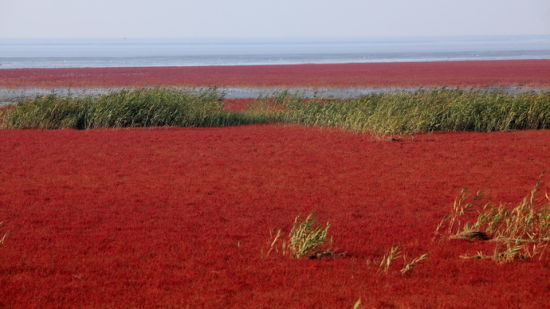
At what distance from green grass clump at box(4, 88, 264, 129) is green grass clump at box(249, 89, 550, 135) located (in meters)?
2.85

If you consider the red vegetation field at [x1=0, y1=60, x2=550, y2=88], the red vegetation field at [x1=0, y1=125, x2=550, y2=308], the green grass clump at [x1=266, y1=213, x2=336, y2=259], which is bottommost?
the red vegetation field at [x1=0, y1=60, x2=550, y2=88]

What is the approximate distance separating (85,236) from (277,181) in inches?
177

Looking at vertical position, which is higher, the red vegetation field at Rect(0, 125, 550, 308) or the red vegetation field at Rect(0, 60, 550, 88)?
the red vegetation field at Rect(0, 125, 550, 308)

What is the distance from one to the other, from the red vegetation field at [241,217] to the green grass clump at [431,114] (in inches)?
57.7

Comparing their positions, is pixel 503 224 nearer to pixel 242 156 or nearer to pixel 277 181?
pixel 277 181

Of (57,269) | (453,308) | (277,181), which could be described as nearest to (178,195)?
(277,181)

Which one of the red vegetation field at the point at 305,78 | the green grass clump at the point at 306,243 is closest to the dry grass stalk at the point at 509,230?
the green grass clump at the point at 306,243

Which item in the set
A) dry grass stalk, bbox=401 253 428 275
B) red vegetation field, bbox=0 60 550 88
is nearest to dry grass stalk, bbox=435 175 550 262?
dry grass stalk, bbox=401 253 428 275

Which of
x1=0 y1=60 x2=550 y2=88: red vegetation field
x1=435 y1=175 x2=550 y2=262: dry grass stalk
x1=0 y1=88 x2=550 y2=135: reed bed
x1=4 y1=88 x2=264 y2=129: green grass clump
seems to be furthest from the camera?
x1=0 y1=60 x2=550 y2=88: red vegetation field

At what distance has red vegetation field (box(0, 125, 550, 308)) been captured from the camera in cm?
653

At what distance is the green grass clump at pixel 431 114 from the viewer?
19.0 m

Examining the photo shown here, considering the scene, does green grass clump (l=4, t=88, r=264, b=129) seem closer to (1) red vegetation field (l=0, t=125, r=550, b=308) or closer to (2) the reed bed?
(2) the reed bed

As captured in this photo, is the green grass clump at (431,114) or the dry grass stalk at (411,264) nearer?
the dry grass stalk at (411,264)

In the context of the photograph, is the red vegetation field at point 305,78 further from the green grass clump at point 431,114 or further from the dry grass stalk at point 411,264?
the dry grass stalk at point 411,264
